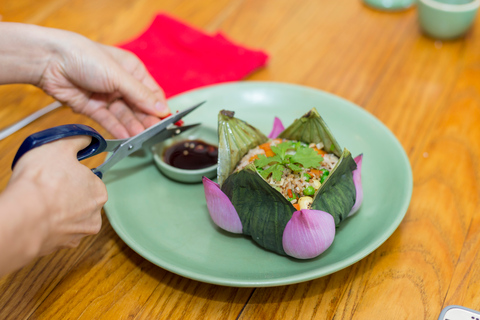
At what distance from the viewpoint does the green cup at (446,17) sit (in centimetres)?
186

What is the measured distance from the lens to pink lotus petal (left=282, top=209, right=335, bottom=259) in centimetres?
96

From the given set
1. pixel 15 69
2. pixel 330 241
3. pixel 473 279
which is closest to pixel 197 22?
pixel 15 69

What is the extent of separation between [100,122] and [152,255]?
642mm

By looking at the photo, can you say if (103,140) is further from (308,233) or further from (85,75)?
(308,233)

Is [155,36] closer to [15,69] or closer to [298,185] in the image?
[15,69]

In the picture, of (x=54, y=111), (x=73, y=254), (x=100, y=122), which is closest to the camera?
(x=73, y=254)

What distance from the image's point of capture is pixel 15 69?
134 cm

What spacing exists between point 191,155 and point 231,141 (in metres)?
Answer: 0.25

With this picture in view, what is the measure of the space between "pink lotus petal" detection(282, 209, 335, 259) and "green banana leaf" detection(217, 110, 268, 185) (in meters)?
0.26

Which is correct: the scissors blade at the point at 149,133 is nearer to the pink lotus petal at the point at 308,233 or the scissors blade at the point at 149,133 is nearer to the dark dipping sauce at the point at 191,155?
the dark dipping sauce at the point at 191,155

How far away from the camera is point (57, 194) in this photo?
87cm

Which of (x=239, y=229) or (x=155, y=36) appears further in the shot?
(x=155, y=36)

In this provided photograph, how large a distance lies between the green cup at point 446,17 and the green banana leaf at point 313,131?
1.10 m

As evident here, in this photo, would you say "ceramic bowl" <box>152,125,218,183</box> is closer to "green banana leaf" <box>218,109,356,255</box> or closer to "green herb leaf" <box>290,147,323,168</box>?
"green banana leaf" <box>218,109,356,255</box>
